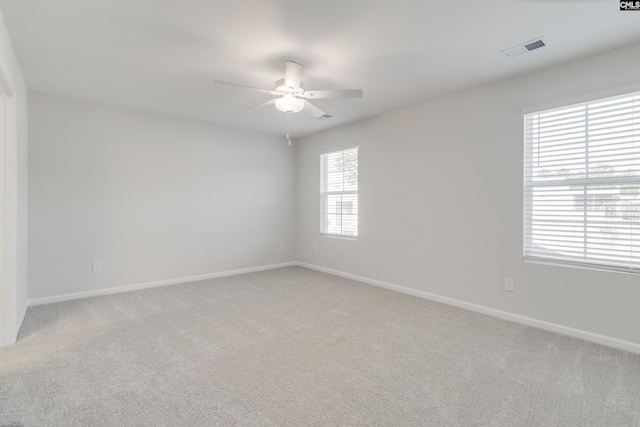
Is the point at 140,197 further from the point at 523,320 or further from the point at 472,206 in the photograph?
the point at 523,320

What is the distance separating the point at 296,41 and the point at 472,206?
2.51 meters

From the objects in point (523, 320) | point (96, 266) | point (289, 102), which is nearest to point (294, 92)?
point (289, 102)

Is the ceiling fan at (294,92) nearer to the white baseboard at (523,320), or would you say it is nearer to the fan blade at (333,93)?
the fan blade at (333,93)

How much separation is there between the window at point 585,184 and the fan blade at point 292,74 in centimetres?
228

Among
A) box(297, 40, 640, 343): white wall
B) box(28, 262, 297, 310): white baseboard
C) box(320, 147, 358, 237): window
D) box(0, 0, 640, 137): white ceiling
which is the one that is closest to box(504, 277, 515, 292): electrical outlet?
box(297, 40, 640, 343): white wall

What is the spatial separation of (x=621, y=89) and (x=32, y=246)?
6030mm

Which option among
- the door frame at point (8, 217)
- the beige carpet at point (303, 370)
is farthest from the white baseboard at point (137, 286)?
the door frame at point (8, 217)

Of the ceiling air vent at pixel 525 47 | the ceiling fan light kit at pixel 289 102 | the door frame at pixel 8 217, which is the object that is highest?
the ceiling air vent at pixel 525 47

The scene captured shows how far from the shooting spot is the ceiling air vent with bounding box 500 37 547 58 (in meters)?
2.44

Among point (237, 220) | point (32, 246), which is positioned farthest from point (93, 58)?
point (237, 220)

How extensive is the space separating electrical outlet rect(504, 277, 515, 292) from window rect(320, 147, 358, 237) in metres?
2.20

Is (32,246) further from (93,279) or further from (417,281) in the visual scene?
(417,281)

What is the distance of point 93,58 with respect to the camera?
2.74 metres

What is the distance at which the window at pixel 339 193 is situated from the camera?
4957 millimetres
